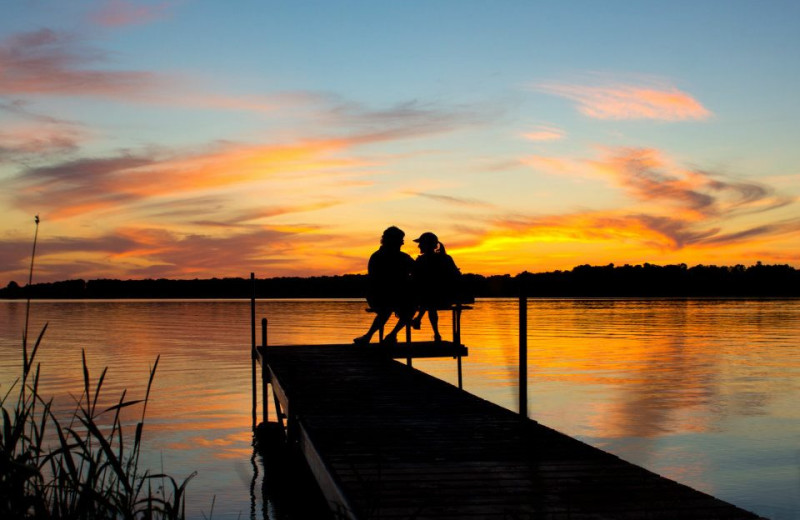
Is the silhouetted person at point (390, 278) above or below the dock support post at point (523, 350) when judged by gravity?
above

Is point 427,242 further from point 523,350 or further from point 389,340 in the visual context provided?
point 523,350

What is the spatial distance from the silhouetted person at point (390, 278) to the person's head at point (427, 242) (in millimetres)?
367

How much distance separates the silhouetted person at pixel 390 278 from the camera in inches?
589

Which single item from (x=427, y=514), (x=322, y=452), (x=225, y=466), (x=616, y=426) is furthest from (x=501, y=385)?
Result: (x=427, y=514)

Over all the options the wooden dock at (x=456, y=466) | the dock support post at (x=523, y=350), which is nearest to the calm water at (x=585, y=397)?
the wooden dock at (x=456, y=466)

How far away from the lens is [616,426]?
680 inches

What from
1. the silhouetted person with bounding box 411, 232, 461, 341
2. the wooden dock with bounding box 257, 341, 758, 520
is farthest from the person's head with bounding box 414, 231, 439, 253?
the wooden dock with bounding box 257, 341, 758, 520

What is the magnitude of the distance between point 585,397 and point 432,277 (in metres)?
8.07

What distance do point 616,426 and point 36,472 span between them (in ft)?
46.9

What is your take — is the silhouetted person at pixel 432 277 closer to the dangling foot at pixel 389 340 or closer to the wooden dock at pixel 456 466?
the dangling foot at pixel 389 340

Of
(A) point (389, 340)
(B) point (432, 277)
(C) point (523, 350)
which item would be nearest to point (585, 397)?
(A) point (389, 340)

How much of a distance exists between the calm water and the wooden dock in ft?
5.27

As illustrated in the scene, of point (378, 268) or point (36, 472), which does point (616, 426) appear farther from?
point (36, 472)

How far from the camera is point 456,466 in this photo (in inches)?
279
